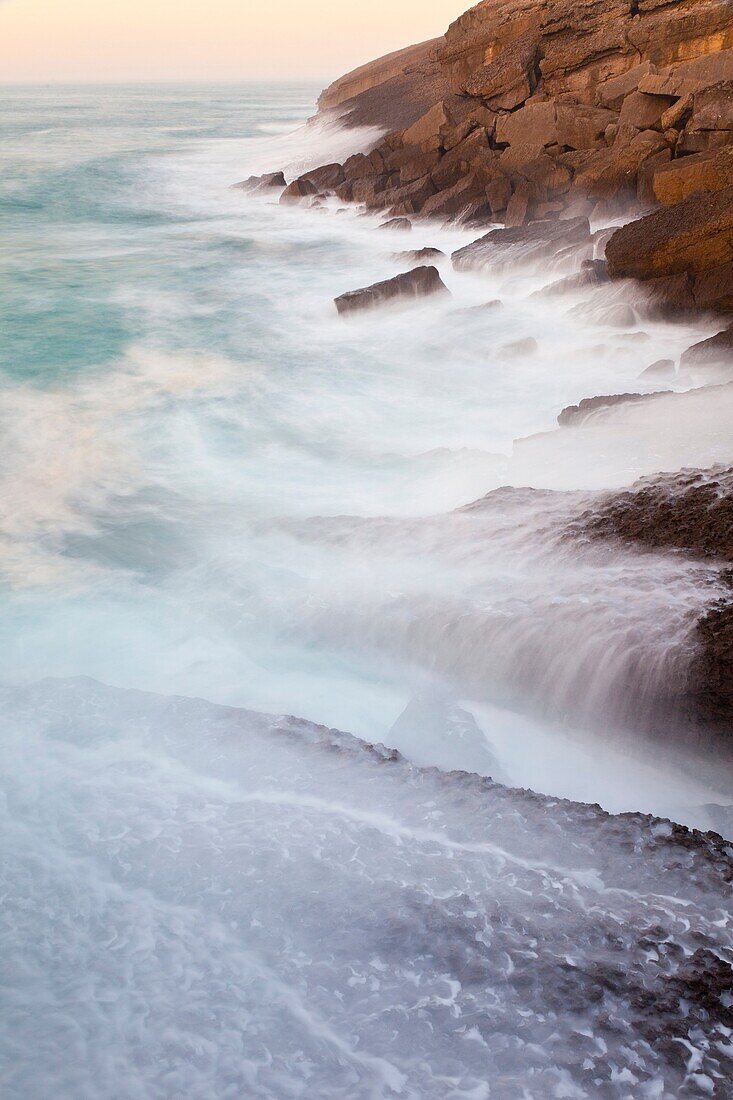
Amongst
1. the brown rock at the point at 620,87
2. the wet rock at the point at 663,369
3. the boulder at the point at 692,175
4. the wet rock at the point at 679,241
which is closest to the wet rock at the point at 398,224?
the brown rock at the point at 620,87

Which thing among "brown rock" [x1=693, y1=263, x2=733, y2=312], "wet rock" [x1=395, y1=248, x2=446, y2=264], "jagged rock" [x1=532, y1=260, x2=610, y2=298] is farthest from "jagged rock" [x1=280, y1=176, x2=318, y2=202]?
"brown rock" [x1=693, y1=263, x2=733, y2=312]

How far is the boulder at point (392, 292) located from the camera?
35.6 feet

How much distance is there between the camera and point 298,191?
765 inches

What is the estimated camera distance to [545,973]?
8.95 ft

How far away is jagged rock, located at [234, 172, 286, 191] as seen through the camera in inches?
841

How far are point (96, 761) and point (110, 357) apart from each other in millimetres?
7032

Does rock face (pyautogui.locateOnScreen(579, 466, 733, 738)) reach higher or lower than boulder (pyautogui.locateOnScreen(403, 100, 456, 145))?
lower

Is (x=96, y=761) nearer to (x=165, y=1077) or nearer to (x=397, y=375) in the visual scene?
(x=165, y=1077)

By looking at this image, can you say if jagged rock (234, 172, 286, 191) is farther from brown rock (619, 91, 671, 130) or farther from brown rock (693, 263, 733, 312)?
brown rock (693, 263, 733, 312)

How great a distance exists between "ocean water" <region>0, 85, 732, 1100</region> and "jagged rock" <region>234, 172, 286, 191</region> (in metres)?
14.2

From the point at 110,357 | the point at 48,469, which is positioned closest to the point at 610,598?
the point at 48,469

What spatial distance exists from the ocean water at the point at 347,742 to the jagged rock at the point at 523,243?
3129mm

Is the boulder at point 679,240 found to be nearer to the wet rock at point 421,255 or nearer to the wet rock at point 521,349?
the wet rock at point 521,349

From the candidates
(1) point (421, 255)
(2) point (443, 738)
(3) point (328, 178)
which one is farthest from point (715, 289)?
(3) point (328, 178)
